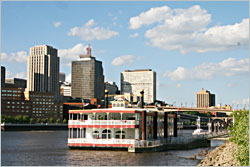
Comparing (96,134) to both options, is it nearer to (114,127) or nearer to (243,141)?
(114,127)

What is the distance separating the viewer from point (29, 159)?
66688mm

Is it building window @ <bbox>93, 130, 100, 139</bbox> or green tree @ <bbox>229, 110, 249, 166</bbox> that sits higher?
green tree @ <bbox>229, 110, 249, 166</bbox>

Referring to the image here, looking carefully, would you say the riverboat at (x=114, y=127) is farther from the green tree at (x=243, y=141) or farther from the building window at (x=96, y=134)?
the green tree at (x=243, y=141)

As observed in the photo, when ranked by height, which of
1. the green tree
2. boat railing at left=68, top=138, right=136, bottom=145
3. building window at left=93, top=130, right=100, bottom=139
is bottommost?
boat railing at left=68, top=138, right=136, bottom=145

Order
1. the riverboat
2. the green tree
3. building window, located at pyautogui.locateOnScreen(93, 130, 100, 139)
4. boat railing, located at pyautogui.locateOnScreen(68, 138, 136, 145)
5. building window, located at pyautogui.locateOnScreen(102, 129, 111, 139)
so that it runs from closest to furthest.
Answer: the green tree < boat railing, located at pyautogui.locateOnScreen(68, 138, 136, 145) < the riverboat < building window, located at pyautogui.locateOnScreen(102, 129, 111, 139) < building window, located at pyautogui.locateOnScreen(93, 130, 100, 139)

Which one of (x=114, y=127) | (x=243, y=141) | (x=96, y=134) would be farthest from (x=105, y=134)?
(x=243, y=141)

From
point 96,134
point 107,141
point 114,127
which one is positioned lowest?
point 107,141

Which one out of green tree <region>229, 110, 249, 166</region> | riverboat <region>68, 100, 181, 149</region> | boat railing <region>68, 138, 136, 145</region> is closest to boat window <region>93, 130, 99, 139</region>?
riverboat <region>68, 100, 181, 149</region>

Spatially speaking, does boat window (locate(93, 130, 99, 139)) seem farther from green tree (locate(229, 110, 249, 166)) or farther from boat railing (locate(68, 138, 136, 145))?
green tree (locate(229, 110, 249, 166))

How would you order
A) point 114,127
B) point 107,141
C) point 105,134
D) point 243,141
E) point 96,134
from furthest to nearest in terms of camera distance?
point 96,134, point 105,134, point 107,141, point 114,127, point 243,141

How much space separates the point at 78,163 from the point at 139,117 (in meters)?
18.6

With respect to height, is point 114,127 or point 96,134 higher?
point 114,127

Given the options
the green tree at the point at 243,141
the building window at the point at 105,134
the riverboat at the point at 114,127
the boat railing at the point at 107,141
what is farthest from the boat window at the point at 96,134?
the green tree at the point at 243,141

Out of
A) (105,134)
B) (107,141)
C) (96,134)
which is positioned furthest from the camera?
(96,134)
